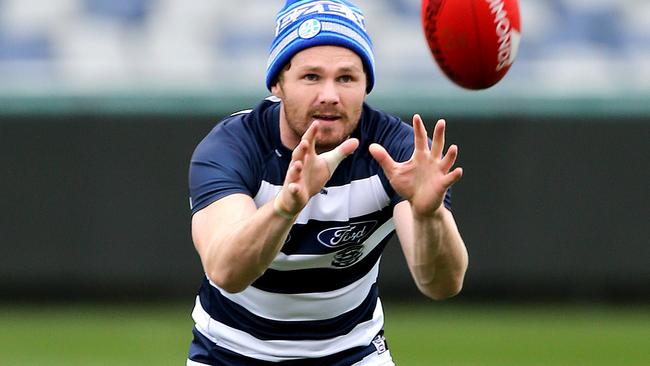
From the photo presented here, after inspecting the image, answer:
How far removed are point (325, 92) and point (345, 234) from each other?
65 centimetres

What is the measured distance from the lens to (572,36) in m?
15.2

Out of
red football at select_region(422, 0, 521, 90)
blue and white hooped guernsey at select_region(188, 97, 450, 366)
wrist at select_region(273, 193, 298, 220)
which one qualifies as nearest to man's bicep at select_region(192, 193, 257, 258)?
blue and white hooped guernsey at select_region(188, 97, 450, 366)

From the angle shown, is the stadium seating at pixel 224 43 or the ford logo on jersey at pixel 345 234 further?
the stadium seating at pixel 224 43

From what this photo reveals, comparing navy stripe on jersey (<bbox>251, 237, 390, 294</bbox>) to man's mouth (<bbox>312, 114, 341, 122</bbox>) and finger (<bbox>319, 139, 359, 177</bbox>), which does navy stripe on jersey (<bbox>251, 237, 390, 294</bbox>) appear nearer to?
man's mouth (<bbox>312, 114, 341, 122</bbox>)

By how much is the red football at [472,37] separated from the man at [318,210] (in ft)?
1.34

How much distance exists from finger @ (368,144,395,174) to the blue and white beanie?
22.1 inches

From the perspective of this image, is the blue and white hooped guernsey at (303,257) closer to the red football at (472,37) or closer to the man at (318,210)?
the man at (318,210)

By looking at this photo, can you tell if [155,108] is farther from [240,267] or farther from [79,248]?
[240,267]

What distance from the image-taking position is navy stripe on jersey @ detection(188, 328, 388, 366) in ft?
19.1

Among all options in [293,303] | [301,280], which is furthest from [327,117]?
[293,303]

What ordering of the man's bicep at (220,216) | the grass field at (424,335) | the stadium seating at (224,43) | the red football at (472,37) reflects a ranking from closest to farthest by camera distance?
the man's bicep at (220,216) → the red football at (472,37) → the grass field at (424,335) → the stadium seating at (224,43)

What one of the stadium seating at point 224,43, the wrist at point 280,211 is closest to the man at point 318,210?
the wrist at point 280,211

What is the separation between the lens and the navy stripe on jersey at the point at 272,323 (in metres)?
5.81

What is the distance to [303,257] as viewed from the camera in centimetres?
571
